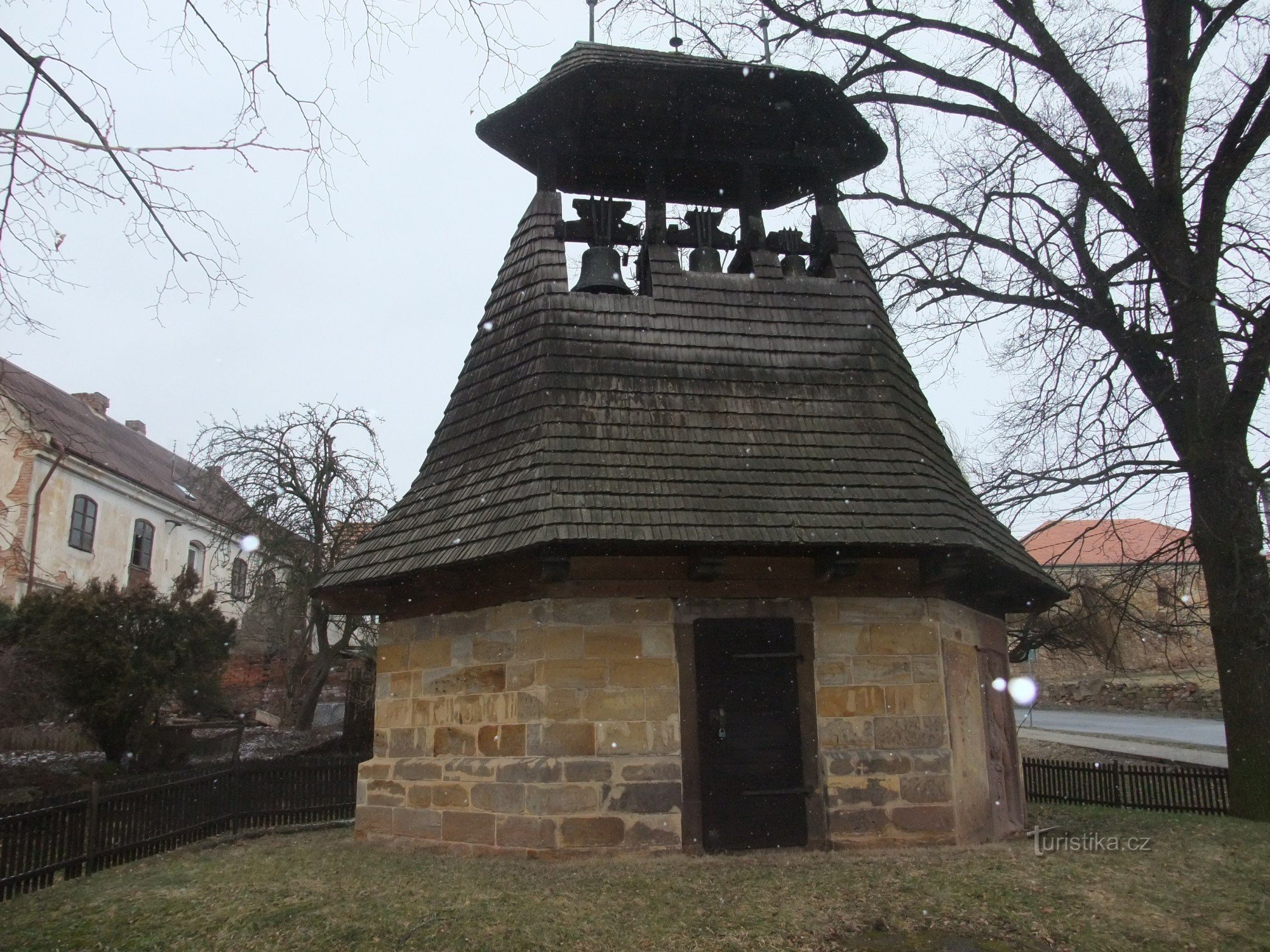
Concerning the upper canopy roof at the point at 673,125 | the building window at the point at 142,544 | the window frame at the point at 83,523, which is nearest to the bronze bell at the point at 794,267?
the upper canopy roof at the point at 673,125

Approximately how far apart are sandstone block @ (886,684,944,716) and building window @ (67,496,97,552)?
77.2 ft

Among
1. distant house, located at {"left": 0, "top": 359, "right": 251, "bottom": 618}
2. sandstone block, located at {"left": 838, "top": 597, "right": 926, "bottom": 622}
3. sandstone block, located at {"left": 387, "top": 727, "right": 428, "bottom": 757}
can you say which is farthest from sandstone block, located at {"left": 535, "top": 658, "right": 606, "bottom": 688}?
distant house, located at {"left": 0, "top": 359, "right": 251, "bottom": 618}

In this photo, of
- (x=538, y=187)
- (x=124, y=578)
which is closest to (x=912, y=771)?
(x=538, y=187)

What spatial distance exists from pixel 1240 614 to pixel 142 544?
27.4 m

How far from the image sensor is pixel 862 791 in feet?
→ 23.9

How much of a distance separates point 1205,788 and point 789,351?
7.14 m

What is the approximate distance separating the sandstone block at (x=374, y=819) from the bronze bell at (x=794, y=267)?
19.6ft

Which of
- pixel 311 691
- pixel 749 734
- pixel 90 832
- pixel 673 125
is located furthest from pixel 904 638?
pixel 311 691

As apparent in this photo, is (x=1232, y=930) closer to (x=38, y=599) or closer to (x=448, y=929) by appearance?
(x=448, y=929)

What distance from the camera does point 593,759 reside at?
7.02 metres

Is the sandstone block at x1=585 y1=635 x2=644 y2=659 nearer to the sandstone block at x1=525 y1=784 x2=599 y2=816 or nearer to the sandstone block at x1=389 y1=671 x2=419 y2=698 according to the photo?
the sandstone block at x1=525 y1=784 x2=599 y2=816

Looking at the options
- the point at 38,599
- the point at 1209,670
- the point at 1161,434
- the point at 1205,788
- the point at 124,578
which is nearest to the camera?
the point at 1161,434

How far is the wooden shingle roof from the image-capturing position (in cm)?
724

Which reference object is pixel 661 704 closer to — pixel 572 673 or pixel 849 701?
pixel 572 673
